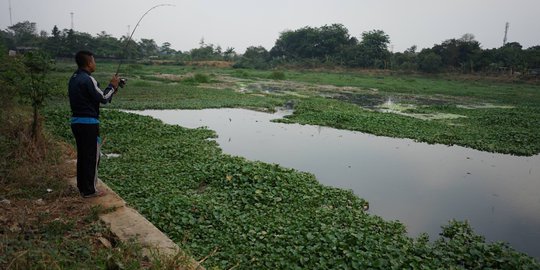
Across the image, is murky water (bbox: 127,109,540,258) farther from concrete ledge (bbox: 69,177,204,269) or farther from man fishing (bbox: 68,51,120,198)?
man fishing (bbox: 68,51,120,198)

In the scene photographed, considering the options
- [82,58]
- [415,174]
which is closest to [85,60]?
[82,58]

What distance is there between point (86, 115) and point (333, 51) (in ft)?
228

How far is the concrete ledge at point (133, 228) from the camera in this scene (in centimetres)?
406

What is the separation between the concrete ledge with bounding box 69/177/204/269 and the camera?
4059 mm

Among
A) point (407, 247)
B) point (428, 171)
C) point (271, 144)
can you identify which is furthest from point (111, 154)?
point (428, 171)

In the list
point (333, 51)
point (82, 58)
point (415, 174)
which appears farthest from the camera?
point (333, 51)

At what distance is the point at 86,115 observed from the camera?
5.29 m

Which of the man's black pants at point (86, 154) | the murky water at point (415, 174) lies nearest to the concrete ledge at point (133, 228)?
the man's black pants at point (86, 154)

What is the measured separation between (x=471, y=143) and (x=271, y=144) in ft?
23.8

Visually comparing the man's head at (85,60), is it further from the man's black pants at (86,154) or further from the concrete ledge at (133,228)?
the concrete ledge at (133,228)

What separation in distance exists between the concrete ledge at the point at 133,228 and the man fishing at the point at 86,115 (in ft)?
1.14

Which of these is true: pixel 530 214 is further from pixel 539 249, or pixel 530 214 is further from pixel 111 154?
pixel 111 154

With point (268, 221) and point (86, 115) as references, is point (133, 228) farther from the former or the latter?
point (268, 221)

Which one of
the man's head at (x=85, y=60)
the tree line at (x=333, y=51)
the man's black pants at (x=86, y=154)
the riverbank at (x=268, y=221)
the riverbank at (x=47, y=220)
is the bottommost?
the riverbank at (x=268, y=221)
